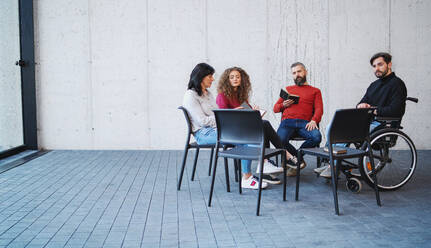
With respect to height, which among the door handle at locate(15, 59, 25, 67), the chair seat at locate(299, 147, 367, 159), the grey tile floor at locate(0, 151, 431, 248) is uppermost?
the door handle at locate(15, 59, 25, 67)

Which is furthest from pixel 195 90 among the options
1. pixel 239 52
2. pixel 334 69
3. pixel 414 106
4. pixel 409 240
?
pixel 414 106

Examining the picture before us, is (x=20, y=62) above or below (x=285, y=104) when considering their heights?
above

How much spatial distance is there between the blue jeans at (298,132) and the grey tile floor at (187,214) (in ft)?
1.23

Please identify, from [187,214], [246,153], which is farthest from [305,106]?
[187,214]

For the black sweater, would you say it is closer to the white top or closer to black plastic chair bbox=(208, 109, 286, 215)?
black plastic chair bbox=(208, 109, 286, 215)

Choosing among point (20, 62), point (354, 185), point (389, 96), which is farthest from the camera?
point (20, 62)

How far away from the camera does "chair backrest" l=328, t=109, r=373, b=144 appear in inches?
120

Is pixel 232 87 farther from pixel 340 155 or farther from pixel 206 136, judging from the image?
pixel 340 155

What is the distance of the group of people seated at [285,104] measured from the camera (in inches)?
145

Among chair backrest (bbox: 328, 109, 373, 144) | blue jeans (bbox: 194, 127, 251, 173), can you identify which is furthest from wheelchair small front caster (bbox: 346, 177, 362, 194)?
blue jeans (bbox: 194, 127, 251, 173)

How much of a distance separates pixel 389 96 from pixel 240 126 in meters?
1.74

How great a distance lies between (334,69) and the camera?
621cm

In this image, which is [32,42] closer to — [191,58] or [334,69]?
[191,58]

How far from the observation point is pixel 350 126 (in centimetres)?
313
